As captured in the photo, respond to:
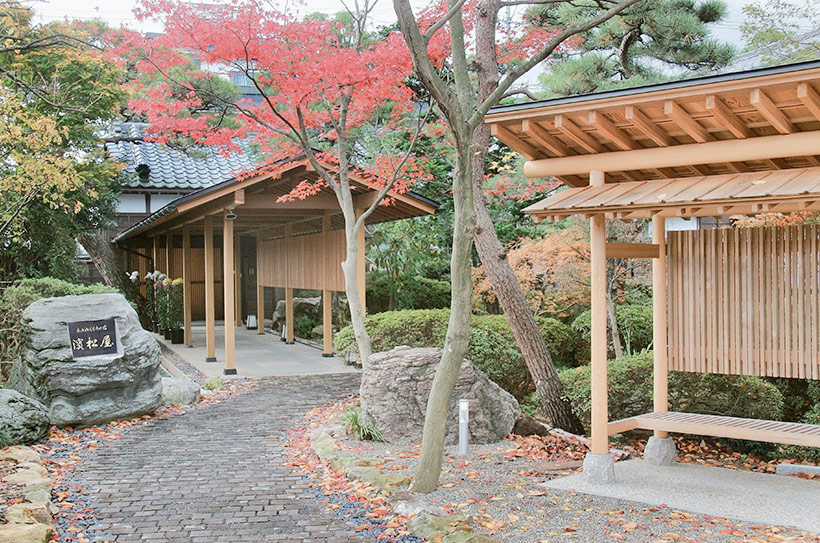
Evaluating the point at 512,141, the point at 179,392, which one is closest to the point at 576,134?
the point at 512,141

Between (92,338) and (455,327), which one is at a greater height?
(455,327)

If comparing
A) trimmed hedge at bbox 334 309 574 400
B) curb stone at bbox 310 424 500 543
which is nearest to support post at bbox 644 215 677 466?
curb stone at bbox 310 424 500 543

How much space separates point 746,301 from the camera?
21.7ft

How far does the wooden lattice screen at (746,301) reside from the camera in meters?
6.34

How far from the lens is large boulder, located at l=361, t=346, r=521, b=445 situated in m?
7.86

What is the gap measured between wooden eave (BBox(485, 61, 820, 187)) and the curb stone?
303 cm

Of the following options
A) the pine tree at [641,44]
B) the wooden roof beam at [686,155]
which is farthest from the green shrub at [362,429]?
the pine tree at [641,44]

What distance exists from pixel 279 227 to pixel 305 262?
11.2 ft

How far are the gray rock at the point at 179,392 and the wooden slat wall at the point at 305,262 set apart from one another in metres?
3.39

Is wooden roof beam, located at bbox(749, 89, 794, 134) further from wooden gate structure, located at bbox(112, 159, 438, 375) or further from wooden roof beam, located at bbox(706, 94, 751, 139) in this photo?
wooden gate structure, located at bbox(112, 159, 438, 375)

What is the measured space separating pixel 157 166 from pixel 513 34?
1415cm

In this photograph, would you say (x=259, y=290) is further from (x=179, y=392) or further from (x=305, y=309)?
(x=179, y=392)

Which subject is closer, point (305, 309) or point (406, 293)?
point (406, 293)

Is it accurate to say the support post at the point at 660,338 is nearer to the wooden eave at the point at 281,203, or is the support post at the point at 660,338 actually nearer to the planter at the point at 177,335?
the wooden eave at the point at 281,203
